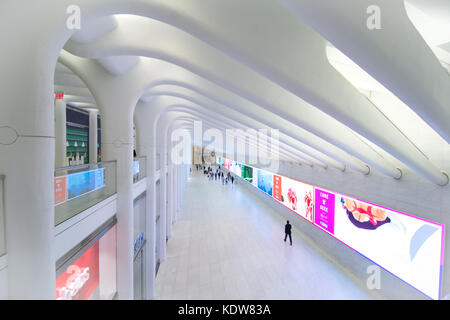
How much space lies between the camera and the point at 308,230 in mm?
10828

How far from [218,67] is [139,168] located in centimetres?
396

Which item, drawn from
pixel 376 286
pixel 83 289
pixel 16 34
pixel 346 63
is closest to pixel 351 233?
pixel 376 286

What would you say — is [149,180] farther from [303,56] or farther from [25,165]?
[303,56]

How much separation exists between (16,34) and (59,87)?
26.4ft

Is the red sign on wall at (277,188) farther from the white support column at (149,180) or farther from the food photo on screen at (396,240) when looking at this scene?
the white support column at (149,180)

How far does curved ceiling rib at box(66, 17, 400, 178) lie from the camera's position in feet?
10.5

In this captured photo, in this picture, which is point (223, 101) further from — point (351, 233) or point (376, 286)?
point (376, 286)

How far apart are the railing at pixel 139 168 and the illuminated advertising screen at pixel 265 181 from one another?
10.1 meters

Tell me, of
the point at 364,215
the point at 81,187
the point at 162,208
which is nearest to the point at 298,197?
the point at 364,215

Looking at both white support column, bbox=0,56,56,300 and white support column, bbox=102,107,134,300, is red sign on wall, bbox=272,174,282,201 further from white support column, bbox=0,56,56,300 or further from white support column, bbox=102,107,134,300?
white support column, bbox=0,56,56,300

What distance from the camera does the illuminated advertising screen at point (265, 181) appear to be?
1528 centimetres

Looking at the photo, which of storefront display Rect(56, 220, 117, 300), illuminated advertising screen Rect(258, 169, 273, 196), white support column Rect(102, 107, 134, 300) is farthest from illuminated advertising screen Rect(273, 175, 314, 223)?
storefront display Rect(56, 220, 117, 300)

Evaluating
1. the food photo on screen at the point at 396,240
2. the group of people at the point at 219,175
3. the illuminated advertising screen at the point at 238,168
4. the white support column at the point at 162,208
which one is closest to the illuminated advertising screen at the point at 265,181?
the illuminated advertising screen at the point at 238,168

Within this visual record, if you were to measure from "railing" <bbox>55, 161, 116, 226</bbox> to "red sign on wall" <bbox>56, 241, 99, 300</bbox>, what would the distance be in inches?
29.3
